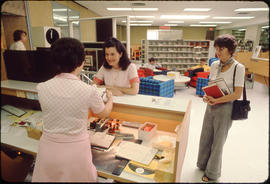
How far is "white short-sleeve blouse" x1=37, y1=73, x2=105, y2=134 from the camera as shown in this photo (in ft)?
3.43

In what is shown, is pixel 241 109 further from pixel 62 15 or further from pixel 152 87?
pixel 62 15

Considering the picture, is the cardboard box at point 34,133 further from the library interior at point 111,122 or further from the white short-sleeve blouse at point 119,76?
the white short-sleeve blouse at point 119,76

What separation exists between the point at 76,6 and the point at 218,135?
7392 millimetres

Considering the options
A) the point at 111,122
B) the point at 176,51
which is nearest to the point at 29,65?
the point at 111,122

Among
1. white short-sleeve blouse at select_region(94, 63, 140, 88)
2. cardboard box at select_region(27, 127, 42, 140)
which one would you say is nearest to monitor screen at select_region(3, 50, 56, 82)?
white short-sleeve blouse at select_region(94, 63, 140, 88)

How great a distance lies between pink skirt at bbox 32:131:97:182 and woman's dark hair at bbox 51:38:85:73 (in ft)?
1.43

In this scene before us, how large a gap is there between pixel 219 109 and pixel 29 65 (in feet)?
7.87

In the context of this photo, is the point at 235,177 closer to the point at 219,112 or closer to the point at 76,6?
the point at 219,112

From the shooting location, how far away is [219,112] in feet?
6.38

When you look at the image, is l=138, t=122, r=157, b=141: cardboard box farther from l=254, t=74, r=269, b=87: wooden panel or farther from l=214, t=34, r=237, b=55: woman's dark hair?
l=254, t=74, r=269, b=87: wooden panel

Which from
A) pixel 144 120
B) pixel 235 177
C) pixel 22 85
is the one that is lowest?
pixel 235 177

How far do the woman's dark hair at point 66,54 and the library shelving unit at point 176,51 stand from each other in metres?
9.04

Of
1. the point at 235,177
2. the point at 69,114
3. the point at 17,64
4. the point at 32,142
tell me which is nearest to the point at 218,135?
the point at 235,177

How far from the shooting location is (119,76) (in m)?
2.09
